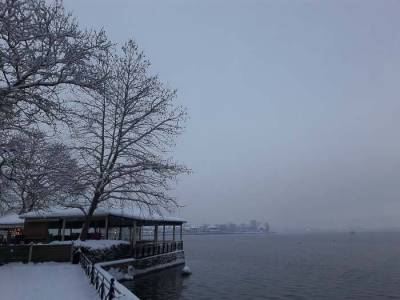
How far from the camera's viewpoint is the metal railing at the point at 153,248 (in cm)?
3468

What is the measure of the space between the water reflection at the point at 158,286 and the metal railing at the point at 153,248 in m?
1.90

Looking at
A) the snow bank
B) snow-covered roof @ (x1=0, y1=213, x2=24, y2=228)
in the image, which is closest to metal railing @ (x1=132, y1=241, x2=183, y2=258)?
the snow bank

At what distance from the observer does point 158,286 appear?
31.0 metres

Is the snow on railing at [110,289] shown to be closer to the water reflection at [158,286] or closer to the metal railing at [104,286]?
the metal railing at [104,286]

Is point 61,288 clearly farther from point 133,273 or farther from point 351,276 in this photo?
point 351,276

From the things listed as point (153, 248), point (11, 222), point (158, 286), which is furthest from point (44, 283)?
point (11, 222)

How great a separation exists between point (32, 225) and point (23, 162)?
2771 centimetres

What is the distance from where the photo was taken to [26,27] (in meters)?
10.6

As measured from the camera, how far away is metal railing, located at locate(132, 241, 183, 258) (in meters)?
34.7

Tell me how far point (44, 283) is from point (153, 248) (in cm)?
2199

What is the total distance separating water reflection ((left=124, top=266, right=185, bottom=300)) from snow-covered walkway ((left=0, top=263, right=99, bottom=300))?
6.24 meters

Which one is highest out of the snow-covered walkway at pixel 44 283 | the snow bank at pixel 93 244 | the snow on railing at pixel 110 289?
the snow bank at pixel 93 244

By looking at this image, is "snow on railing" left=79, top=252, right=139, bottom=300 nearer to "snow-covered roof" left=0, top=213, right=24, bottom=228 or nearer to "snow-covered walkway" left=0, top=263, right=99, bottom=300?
"snow-covered walkway" left=0, top=263, right=99, bottom=300

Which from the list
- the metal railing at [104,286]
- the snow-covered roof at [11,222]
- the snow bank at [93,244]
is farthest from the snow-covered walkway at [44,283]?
the snow-covered roof at [11,222]
